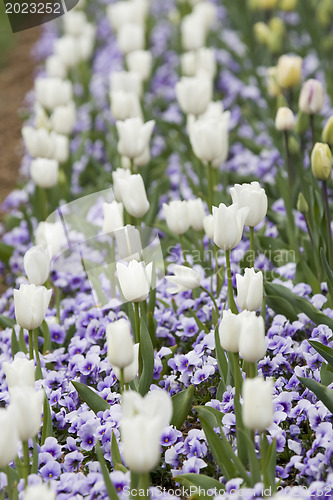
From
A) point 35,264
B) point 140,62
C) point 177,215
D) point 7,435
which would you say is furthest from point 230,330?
point 140,62

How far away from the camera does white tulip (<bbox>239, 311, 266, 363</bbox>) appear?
1.59 meters

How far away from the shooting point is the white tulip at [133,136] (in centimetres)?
276

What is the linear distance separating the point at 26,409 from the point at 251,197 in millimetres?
936

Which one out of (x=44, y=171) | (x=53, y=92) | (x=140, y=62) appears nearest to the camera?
(x=44, y=171)

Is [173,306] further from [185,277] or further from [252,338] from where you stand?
[252,338]


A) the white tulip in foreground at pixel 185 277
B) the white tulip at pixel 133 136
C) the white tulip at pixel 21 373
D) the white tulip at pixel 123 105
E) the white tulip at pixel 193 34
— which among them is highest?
the white tulip at pixel 21 373

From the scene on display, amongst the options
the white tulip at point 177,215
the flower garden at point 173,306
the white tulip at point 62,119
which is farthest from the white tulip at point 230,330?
the white tulip at point 62,119

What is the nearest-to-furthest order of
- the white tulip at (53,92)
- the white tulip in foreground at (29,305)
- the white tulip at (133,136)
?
the white tulip in foreground at (29,305), the white tulip at (133,136), the white tulip at (53,92)

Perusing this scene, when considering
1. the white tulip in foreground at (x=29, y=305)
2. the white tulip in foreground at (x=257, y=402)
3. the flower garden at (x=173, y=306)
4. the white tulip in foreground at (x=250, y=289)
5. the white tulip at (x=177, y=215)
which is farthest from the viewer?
the white tulip at (x=177, y=215)

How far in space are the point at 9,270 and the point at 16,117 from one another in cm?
262

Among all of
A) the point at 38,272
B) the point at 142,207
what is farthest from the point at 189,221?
the point at 38,272

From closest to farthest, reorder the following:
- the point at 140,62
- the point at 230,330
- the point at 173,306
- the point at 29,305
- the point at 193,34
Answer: the point at 230,330
the point at 29,305
the point at 173,306
the point at 140,62
the point at 193,34

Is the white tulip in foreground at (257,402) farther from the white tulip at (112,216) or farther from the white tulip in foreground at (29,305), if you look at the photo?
the white tulip at (112,216)

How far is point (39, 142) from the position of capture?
10.5 feet
